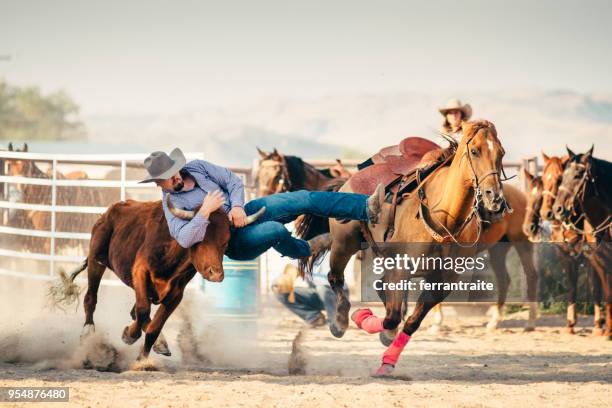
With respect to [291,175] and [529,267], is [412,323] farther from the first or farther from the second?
[529,267]

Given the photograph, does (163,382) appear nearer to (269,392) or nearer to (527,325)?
(269,392)

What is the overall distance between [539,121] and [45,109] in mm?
56485

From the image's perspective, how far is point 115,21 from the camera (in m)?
104

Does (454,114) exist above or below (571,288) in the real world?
above

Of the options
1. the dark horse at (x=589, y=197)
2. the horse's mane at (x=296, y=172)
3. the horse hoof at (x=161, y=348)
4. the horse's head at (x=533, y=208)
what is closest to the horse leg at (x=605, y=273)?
the dark horse at (x=589, y=197)

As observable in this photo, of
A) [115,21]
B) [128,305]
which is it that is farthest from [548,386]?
[115,21]

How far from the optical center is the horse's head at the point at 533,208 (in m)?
11.0

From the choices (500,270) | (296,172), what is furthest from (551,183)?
(296,172)

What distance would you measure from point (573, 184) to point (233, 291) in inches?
150

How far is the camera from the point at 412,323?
22.4ft

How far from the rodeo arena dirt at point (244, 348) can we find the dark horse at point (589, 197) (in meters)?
1.12

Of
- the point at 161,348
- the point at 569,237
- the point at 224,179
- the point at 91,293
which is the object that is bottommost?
the point at 161,348

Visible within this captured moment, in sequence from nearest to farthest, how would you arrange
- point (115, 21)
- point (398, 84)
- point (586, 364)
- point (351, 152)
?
1. point (586, 364)
2. point (351, 152)
3. point (115, 21)
4. point (398, 84)

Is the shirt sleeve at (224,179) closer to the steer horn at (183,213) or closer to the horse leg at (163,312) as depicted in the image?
the steer horn at (183,213)
